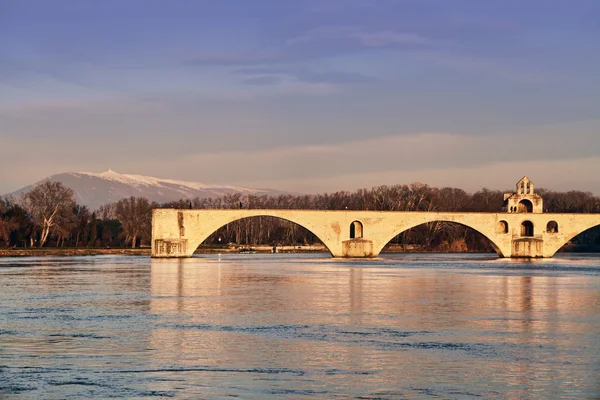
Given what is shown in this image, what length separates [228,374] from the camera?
1552 centimetres

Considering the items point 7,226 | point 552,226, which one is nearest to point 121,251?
point 7,226

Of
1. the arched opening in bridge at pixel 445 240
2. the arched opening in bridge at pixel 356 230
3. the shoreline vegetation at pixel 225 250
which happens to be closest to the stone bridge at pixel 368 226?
the arched opening in bridge at pixel 356 230

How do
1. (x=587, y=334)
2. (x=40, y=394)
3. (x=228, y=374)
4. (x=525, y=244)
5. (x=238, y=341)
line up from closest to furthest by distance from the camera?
(x=40, y=394), (x=228, y=374), (x=238, y=341), (x=587, y=334), (x=525, y=244)

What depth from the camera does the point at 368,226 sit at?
73.4m

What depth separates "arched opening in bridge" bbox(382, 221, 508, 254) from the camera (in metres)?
100

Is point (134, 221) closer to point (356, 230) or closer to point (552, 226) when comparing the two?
point (356, 230)

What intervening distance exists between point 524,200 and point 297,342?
64.5 metres

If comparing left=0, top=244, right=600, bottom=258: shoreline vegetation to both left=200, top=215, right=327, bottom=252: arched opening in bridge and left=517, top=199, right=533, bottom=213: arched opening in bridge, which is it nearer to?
left=200, top=215, right=327, bottom=252: arched opening in bridge

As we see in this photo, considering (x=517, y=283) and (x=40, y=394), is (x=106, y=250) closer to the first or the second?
(x=517, y=283)

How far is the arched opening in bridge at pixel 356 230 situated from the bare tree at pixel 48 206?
26186 mm

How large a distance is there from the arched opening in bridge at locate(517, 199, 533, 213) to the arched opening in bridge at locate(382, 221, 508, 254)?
18.9 m

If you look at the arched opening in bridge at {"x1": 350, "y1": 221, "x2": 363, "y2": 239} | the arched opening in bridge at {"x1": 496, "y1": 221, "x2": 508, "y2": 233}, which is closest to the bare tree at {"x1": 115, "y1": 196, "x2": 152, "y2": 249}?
the arched opening in bridge at {"x1": 350, "y1": 221, "x2": 363, "y2": 239}

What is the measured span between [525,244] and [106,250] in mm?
36565

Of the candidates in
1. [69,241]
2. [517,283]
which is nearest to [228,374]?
[517,283]
